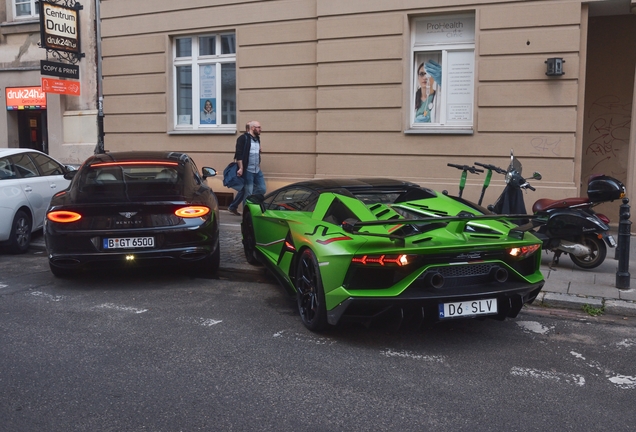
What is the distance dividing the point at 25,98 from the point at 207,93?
21.9 feet

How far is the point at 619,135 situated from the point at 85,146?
1222 centimetres

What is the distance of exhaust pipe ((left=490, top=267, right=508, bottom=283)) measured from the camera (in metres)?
5.18

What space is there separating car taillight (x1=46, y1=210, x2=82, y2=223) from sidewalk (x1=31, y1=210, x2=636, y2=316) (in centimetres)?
195

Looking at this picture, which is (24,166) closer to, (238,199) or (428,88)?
(238,199)

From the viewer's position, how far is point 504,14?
35.6ft

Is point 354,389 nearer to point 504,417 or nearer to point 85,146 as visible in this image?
point 504,417

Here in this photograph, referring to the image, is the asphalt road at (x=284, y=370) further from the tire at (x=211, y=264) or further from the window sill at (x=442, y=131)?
the window sill at (x=442, y=131)

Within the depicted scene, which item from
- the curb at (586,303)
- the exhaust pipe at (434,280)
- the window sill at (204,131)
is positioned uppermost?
the window sill at (204,131)

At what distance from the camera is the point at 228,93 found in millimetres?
14016

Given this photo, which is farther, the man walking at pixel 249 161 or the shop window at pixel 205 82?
the shop window at pixel 205 82

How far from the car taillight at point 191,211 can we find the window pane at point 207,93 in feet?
23.8

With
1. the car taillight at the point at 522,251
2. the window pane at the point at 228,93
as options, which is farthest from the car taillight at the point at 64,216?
the window pane at the point at 228,93

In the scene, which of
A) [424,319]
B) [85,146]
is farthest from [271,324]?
[85,146]

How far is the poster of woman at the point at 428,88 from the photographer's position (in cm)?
1177
